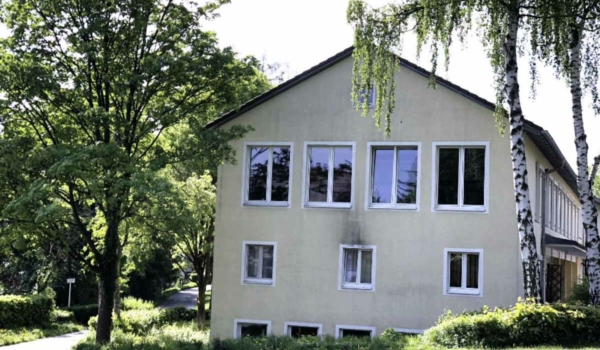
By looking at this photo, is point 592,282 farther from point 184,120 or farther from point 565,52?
point 184,120

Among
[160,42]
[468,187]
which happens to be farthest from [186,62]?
[468,187]

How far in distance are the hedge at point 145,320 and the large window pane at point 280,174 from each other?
9.60m

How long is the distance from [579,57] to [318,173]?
7387 mm

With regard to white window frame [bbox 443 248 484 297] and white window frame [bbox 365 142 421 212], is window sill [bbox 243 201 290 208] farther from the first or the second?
white window frame [bbox 443 248 484 297]

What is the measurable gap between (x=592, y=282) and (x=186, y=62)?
37.6ft

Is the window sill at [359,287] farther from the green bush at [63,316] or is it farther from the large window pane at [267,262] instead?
the green bush at [63,316]

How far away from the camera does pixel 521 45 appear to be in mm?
17219

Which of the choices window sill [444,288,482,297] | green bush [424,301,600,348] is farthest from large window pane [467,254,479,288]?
green bush [424,301,600,348]

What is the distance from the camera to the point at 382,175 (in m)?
19.5

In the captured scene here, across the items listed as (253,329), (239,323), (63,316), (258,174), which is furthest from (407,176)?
(63,316)

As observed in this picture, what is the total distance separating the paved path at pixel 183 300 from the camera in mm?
47581

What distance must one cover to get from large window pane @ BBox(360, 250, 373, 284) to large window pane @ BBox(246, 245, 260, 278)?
2.96 metres

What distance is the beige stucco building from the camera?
18.5 metres

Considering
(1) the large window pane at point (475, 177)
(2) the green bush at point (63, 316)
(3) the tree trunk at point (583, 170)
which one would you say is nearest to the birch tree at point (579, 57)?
(3) the tree trunk at point (583, 170)
